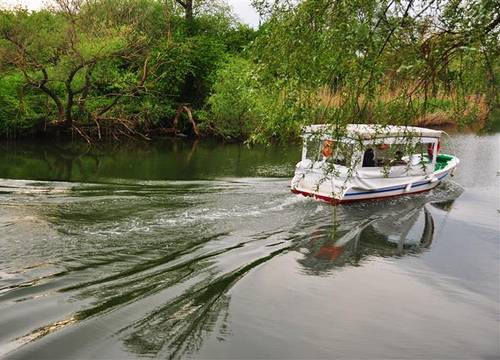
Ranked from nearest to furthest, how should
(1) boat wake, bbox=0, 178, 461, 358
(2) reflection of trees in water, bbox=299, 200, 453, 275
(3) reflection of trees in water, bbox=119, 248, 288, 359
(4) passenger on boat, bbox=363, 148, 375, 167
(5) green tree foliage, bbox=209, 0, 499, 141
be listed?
(5) green tree foliage, bbox=209, 0, 499, 141
(3) reflection of trees in water, bbox=119, 248, 288, 359
(1) boat wake, bbox=0, 178, 461, 358
(2) reflection of trees in water, bbox=299, 200, 453, 275
(4) passenger on boat, bbox=363, 148, 375, 167

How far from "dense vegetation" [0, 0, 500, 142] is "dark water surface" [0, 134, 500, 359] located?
6.54 feet

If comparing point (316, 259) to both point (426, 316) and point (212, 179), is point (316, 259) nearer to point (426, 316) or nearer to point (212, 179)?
point (426, 316)

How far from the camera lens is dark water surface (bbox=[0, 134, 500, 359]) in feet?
21.7

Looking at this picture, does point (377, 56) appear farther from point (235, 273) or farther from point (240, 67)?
point (240, 67)

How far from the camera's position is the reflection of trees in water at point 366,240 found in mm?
10211

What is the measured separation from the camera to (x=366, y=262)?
10.2 metres

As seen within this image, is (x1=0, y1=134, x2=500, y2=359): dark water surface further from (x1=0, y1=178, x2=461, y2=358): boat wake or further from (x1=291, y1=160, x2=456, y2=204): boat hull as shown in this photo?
(x1=291, y1=160, x2=456, y2=204): boat hull

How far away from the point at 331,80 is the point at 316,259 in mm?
4966

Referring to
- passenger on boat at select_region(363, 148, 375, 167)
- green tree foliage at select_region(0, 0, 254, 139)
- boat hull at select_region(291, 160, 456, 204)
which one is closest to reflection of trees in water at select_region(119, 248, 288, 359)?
boat hull at select_region(291, 160, 456, 204)

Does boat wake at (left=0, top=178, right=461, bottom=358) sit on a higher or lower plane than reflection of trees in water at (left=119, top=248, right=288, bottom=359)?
higher

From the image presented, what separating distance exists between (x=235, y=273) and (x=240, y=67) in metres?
22.7

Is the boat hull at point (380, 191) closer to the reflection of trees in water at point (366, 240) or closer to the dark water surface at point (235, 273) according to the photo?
the dark water surface at point (235, 273)

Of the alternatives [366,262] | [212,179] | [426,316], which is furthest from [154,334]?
[212,179]

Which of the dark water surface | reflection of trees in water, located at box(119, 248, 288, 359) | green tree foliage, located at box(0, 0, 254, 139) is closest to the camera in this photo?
reflection of trees in water, located at box(119, 248, 288, 359)
